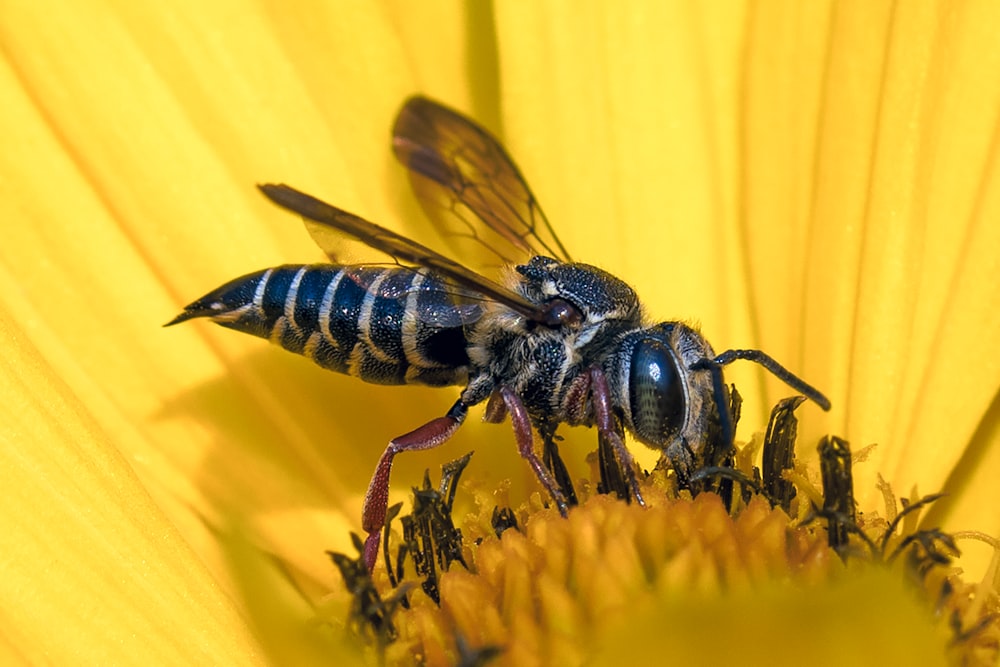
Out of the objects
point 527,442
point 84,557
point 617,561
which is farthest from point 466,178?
point 84,557

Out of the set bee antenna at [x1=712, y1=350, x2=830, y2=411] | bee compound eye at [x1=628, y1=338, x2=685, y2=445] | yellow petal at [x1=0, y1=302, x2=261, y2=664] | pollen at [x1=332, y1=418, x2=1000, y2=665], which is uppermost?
yellow petal at [x1=0, y1=302, x2=261, y2=664]

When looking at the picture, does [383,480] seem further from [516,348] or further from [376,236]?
[376,236]

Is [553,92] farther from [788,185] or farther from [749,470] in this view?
[749,470]

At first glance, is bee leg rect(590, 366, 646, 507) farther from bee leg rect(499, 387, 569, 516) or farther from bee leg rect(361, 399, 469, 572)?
bee leg rect(361, 399, 469, 572)

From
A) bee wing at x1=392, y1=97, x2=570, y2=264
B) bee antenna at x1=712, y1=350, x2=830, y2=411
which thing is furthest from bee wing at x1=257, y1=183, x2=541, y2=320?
bee wing at x1=392, y1=97, x2=570, y2=264

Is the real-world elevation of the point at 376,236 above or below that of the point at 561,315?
above

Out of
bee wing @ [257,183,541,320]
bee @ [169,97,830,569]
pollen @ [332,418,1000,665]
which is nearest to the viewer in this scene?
bee wing @ [257,183,541,320]
